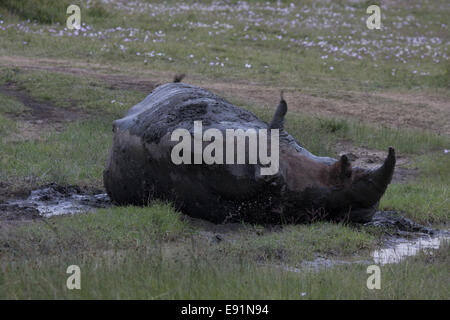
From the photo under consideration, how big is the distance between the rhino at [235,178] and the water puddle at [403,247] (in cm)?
32

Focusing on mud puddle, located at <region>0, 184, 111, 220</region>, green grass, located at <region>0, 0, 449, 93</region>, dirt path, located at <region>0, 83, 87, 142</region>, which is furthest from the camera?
green grass, located at <region>0, 0, 449, 93</region>

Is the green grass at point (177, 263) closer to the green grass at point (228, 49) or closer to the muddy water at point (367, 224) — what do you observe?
the muddy water at point (367, 224)

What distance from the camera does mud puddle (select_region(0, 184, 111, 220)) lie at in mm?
6094

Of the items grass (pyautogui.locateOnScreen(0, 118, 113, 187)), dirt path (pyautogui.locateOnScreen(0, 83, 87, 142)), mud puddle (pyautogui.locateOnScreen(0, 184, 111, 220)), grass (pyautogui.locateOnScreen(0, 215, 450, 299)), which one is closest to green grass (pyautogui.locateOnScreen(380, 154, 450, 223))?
grass (pyautogui.locateOnScreen(0, 215, 450, 299))

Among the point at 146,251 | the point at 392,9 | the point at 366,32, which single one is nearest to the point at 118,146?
the point at 146,251

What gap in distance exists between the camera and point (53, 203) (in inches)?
258

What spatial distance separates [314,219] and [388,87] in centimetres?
836

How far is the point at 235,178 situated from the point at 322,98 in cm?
669

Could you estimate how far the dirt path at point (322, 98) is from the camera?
10953 mm

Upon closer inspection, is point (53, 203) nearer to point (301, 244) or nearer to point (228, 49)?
point (301, 244)

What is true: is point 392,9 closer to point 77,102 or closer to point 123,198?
point 77,102

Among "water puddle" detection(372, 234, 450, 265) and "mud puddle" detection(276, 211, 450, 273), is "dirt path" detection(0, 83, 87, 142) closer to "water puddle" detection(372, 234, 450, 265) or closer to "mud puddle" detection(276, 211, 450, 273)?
"mud puddle" detection(276, 211, 450, 273)

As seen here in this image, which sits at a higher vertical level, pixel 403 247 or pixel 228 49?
pixel 228 49

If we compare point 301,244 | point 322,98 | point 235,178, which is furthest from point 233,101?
point 301,244
